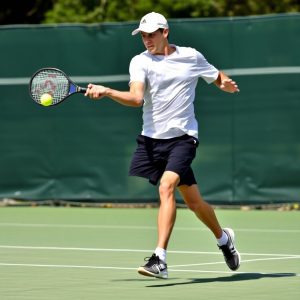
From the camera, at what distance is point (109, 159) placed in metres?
15.4

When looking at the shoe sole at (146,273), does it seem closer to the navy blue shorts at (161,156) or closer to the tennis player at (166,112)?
the tennis player at (166,112)

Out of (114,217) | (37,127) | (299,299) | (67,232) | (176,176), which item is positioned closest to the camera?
(299,299)

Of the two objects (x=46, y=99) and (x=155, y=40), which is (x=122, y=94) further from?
(x=46, y=99)

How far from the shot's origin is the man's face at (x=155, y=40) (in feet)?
28.8

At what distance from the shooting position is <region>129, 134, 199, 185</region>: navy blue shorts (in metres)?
8.80

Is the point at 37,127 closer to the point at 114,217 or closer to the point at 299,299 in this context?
the point at 114,217

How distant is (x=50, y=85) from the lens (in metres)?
9.18

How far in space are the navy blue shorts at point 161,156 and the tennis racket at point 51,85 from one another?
2.15ft

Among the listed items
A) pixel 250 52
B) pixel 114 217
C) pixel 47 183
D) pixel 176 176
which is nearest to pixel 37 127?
pixel 47 183

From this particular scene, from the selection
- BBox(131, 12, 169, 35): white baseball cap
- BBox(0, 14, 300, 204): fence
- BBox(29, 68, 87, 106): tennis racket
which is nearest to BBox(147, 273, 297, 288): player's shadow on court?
BBox(29, 68, 87, 106): tennis racket

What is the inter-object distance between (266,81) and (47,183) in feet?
10.2

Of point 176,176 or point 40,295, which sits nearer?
point 40,295

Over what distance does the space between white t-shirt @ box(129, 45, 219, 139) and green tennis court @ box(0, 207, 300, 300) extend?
41.7 inches

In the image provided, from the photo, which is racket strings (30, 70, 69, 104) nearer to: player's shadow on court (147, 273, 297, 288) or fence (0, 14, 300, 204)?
player's shadow on court (147, 273, 297, 288)
